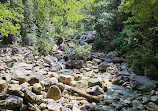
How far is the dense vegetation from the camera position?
3968 mm

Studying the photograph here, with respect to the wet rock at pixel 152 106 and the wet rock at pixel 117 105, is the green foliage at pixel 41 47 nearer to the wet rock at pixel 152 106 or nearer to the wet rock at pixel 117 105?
the wet rock at pixel 117 105

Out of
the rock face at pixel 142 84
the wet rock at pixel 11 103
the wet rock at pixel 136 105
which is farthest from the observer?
the rock face at pixel 142 84

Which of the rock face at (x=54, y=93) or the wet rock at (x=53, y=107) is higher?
the rock face at (x=54, y=93)

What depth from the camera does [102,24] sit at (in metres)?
10.7

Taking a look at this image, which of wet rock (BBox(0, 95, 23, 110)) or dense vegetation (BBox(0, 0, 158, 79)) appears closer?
wet rock (BBox(0, 95, 23, 110))

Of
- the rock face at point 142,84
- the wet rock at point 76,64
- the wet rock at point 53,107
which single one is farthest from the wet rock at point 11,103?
the wet rock at point 76,64

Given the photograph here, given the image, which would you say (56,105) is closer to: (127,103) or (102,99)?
(102,99)

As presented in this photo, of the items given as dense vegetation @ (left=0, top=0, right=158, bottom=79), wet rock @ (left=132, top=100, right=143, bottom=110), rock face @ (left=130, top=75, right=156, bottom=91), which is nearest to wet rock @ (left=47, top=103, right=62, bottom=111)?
wet rock @ (left=132, top=100, right=143, bottom=110)

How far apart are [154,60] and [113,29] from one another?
7643 mm

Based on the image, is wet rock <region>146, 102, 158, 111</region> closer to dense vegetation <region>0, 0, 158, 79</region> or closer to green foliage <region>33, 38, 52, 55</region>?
dense vegetation <region>0, 0, 158, 79</region>

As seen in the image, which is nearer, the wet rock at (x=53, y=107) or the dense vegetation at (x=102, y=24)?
the wet rock at (x=53, y=107)

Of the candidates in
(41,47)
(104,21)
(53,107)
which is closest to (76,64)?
(41,47)

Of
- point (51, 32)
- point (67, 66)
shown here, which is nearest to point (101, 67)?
point (67, 66)

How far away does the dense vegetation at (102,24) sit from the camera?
397 cm
